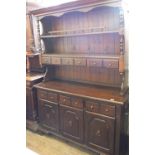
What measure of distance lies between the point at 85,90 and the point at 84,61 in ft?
1.25

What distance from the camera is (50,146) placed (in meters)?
2.47

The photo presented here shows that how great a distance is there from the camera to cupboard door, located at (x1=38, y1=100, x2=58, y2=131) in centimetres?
247

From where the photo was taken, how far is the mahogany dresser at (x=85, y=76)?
195 cm

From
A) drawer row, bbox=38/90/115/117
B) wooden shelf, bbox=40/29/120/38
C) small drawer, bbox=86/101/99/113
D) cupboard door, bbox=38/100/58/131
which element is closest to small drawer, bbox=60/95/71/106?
drawer row, bbox=38/90/115/117

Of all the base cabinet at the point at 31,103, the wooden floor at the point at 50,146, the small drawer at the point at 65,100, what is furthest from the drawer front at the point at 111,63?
the base cabinet at the point at 31,103

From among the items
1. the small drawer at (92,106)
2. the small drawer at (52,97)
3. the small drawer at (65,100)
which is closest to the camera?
the small drawer at (92,106)

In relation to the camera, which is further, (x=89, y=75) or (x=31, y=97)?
(x=31, y=97)

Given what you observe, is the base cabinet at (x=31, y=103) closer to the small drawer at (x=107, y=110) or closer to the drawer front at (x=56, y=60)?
the drawer front at (x=56, y=60)

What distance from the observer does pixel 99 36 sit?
90.0 inches

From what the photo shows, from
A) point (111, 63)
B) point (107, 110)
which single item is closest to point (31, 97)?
point (107, 110)

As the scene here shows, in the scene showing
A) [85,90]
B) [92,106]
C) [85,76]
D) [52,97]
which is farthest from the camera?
[85,76]

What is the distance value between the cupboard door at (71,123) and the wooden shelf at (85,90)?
0.78 feet

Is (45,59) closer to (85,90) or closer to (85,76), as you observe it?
(85,76)
